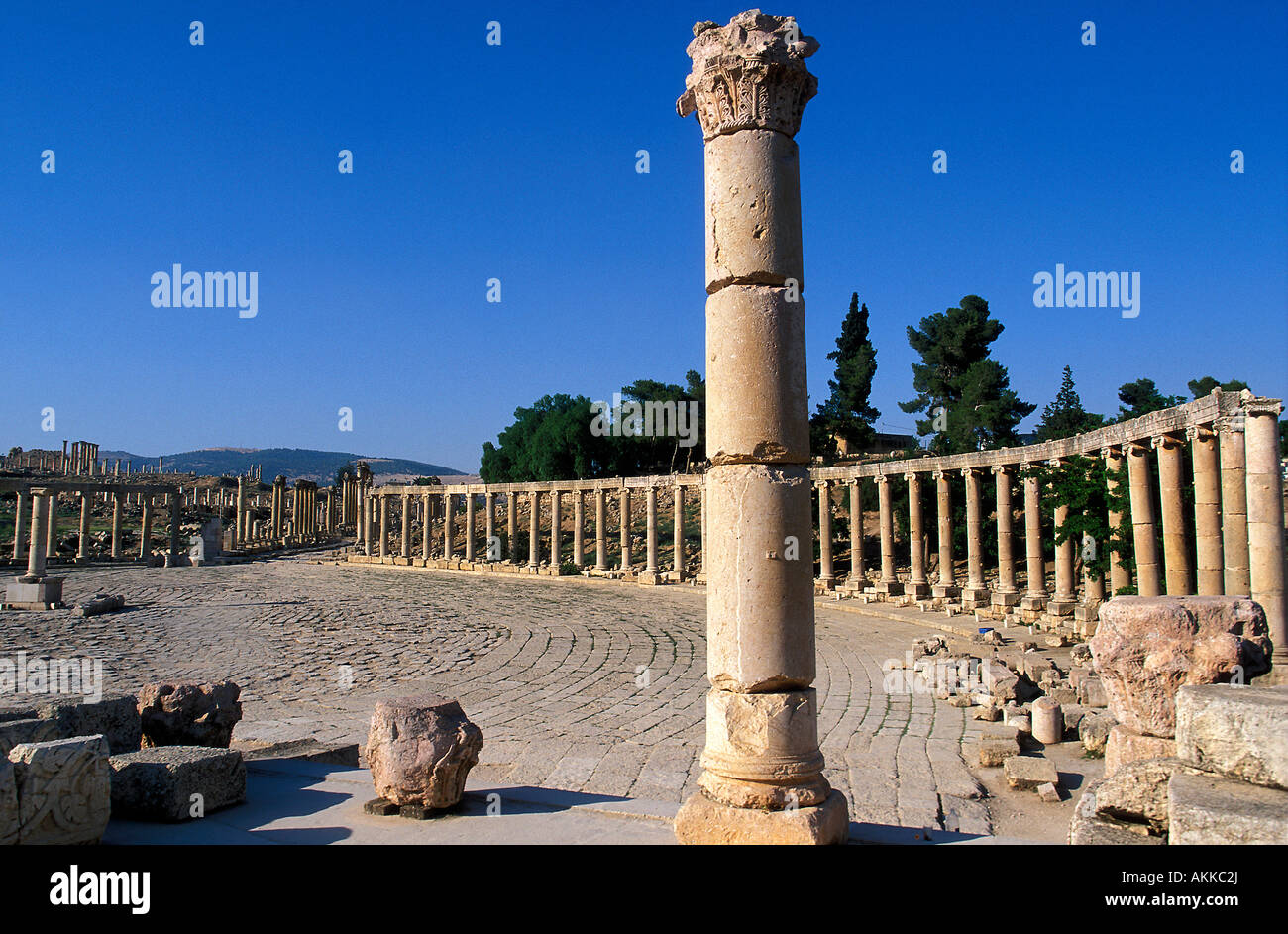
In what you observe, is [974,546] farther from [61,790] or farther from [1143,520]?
[61,790]

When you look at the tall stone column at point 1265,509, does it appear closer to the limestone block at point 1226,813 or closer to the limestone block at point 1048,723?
the limestone block at point 1048,723

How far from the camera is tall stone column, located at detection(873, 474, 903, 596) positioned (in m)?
24.7

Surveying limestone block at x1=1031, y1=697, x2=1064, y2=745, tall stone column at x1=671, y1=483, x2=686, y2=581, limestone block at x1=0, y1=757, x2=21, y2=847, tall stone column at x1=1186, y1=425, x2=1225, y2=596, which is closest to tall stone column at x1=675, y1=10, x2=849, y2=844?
limestone block at x1=0, y1=757, x2=21, y2=847

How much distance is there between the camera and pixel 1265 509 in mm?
12016

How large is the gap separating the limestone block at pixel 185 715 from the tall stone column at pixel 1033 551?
1719cm

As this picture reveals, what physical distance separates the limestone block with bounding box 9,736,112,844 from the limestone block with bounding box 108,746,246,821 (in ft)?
2.03

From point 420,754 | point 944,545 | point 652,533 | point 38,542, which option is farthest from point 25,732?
point 652,533

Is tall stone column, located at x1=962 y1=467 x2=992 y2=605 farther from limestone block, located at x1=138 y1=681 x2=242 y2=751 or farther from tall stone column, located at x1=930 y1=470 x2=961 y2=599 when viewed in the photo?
limestone block, located at x1=138 y1=681 x2=242 y2=751

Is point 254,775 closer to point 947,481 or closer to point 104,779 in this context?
point 104,779

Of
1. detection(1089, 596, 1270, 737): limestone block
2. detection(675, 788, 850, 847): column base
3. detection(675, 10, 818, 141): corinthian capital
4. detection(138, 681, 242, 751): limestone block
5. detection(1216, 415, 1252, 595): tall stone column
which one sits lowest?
detection(675, 788, 850, 847): column base

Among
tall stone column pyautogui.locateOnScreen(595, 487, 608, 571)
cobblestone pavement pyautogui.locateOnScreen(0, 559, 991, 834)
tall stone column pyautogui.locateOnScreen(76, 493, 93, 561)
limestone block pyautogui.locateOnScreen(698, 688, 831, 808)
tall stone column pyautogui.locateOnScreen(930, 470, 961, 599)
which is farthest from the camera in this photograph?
tall stone column pyautogui.locateOnScreen(76, 493, 93, 561)
